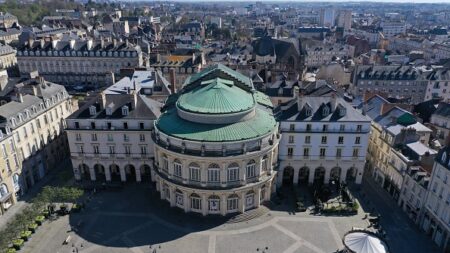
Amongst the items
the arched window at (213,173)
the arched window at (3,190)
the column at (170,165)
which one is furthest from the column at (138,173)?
the arched window at (3,190)

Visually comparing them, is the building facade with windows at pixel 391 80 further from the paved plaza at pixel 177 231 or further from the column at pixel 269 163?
the column at pixel 269 163

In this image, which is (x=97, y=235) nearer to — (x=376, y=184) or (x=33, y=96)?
(x=33, y=96)

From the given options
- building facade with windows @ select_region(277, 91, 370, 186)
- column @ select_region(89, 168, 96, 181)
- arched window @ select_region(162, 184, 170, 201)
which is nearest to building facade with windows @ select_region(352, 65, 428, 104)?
building facade with windows @ select_region(277, 91, 370, 186)

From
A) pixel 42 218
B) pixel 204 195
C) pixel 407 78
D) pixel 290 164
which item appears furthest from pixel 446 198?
pixel 407 78

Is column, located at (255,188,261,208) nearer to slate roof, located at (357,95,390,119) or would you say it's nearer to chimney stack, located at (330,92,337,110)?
chimney stack, located at (330,92,337,110)

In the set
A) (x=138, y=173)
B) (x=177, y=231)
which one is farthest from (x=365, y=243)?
(x=138, y=173)

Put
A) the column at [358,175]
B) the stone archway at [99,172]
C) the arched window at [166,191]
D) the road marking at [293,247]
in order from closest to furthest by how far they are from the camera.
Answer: the road marking at [293,247] → the arched window at [166,191] → the column at [358,175] → the stone archway at [99,172]

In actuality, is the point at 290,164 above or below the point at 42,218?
above

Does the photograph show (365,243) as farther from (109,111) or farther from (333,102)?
(109,111)
